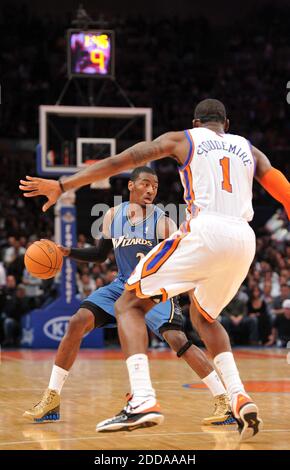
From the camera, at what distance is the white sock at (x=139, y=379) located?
181 inches

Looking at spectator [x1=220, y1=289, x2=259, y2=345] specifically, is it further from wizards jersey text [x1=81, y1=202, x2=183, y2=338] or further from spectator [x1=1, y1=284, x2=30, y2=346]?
wizards jersey text [x1=81, y1=202, x2=183, y2=338]

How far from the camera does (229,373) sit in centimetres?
504

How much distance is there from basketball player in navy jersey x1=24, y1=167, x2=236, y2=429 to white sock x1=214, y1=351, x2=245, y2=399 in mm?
762

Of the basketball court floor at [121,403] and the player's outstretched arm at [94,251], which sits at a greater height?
the player's outstretched arm at [94,251]

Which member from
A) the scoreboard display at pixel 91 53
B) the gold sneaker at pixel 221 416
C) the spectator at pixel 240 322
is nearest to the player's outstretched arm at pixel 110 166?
the gold sneaker at pixel 221 416

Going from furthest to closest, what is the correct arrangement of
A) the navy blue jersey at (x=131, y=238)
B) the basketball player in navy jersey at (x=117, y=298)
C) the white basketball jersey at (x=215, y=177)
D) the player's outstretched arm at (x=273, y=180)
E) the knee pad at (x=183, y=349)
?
1. the navy blue jersey at (x=131, y=238)
2. the knee pad at (x=183, y=349)
3. the basketball player in navy jersey at (x=117, y=298)
4. the player's outstretched arm at (x=273, y=180)
5. the white basketball jersey at (x=215, y=177)

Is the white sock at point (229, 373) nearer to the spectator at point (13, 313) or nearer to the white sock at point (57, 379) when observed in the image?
the white sock at point (57, 379)

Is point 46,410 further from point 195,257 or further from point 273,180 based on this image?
point 273,180

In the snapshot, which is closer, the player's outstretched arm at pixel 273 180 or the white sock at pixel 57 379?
the player's outstretched arm at pixel 273 180

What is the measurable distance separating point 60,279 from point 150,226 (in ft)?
26.2

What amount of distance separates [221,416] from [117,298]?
1.19 m

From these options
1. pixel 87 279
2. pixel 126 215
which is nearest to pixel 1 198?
pixel 87 279

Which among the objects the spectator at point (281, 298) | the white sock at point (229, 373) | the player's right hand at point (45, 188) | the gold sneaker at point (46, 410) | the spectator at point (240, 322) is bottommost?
the spectator at point (240, 322)
